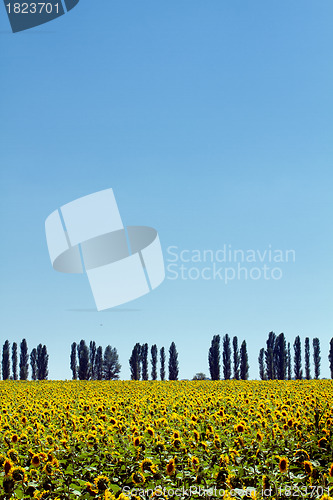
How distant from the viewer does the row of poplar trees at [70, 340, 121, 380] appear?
97.3 meters

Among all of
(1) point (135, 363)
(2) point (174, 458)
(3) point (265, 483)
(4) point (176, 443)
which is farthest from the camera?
(1) point (135, 363)

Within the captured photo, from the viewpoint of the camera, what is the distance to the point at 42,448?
12.1 metres

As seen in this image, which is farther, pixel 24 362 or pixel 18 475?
pixel 24 362

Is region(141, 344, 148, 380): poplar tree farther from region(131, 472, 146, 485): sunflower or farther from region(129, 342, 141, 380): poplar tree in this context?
region(131, 472, 146, 485): sunflower

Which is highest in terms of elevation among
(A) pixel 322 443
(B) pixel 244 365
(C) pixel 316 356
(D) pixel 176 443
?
(D) pixel 176 443

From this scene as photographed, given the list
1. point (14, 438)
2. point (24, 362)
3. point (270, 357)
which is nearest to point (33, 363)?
point (24, 362)

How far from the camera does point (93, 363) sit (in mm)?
112312

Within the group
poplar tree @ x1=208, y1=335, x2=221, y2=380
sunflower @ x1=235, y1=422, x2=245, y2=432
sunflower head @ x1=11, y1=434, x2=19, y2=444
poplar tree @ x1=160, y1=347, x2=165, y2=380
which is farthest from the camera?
poplar tree @ x1=160, y1=347, x2=165, y2=380

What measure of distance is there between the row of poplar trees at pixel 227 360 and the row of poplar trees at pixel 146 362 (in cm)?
959

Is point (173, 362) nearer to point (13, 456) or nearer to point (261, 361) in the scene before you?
point (261, 361)

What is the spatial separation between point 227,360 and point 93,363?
93.7 feet

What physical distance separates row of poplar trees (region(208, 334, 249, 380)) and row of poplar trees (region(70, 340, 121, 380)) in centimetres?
2245

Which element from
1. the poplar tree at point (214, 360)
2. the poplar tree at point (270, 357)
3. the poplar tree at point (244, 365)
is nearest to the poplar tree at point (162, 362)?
the poplar tree at point (214, 360)

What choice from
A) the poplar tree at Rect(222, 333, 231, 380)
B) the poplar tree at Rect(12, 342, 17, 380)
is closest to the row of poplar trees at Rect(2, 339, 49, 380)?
the poplar tree at Rect(12, 342, 17, 380)
